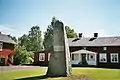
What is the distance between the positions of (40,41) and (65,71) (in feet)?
200

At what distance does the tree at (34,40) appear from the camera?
73188 mm

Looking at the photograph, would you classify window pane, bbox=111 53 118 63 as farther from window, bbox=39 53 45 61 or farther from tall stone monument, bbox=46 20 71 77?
tall stone monument, bbox=46 20 71 77

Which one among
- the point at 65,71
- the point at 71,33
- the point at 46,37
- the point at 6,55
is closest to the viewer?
the point at 65,71

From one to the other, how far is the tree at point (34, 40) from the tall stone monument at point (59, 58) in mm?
58178

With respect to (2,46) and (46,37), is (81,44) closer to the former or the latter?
(2,46)

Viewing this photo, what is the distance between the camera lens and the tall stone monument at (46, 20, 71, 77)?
48.1 ft

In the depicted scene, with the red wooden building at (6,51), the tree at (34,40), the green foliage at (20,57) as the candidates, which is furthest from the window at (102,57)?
the tree at (34,40)

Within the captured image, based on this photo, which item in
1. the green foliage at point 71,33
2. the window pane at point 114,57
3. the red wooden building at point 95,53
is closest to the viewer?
the window pane at point 114,57

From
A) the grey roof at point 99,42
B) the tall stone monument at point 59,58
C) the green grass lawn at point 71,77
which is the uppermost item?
the grey roof at point 99,42

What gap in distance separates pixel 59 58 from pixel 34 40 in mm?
60159

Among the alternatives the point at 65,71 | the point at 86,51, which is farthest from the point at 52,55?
the point at 86,51

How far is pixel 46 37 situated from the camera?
6412 centimetres

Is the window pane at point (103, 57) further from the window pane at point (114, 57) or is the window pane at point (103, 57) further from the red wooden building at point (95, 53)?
the window pane at point (114, 57)

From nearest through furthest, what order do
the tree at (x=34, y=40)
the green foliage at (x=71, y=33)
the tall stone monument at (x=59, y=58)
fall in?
the tall stone monument at (x=59, y=58) < the green foliage at (x=71, y=33) < the tree at (x=34, y=40)
